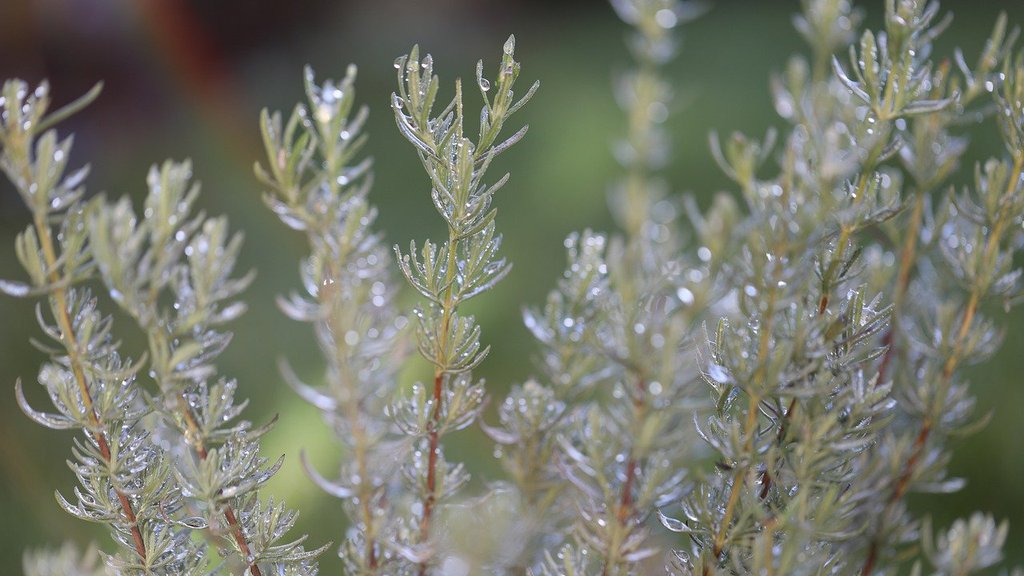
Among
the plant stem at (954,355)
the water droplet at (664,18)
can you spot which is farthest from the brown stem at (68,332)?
the water droplet at (664,18)

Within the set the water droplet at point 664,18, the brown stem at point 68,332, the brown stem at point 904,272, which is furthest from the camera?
the water droplet at point 664,18

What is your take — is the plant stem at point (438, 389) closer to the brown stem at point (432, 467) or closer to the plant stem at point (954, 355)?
the brown stem at point (432, 467)

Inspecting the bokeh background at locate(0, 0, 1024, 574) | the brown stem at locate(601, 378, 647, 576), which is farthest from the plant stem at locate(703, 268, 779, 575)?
the bokeh background at locate(0, 0, 1024, 574)

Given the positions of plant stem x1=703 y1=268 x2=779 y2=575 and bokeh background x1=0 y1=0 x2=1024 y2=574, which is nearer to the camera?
plant stem x1=703 y1=268 x2=779 y2=575

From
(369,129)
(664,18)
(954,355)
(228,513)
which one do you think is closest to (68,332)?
(228,513)

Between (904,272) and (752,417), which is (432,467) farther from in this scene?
(904,272)

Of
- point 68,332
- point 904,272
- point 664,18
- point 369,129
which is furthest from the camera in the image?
point 369,129

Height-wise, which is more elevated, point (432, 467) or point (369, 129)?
point (432, 467)

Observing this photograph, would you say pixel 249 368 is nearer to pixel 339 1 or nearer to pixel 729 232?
pixel 729 232

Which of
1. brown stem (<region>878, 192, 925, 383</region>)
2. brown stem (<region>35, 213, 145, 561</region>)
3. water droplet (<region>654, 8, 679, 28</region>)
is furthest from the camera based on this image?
water droplet (<region>654, 8, 679, 28</region>)

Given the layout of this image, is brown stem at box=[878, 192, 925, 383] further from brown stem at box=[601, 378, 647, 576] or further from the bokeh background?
the bokeh background
